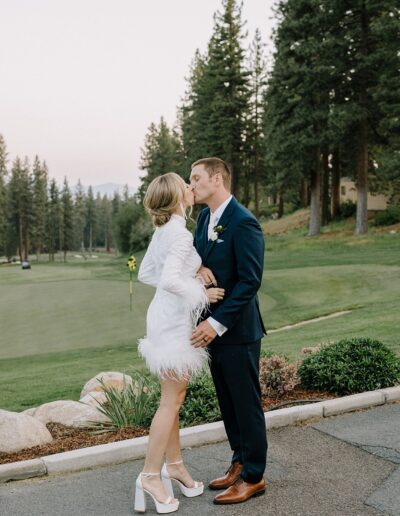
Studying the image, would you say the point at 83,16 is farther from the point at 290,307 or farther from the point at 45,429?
the point at 45,429

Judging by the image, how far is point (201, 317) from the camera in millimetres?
4188

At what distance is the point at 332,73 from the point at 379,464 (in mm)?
34270

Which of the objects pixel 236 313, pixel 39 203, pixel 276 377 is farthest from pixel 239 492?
pixel 39 203

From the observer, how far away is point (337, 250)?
33.5 m

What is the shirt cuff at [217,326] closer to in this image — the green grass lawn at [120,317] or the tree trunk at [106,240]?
the green grass lawn at [120,317]

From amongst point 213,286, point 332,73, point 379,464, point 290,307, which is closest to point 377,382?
point 379,464

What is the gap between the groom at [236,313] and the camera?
404 centimetres

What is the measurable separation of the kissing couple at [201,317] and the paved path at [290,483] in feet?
0.61

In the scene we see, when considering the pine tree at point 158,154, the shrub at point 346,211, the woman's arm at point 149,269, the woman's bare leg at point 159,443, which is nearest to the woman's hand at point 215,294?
the woman's arm at point 149,269

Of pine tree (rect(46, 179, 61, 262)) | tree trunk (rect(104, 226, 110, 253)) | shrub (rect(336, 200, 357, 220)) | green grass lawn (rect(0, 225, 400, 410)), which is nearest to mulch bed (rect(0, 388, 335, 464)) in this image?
green grass lawn (rect(0, 225, 400, 410))

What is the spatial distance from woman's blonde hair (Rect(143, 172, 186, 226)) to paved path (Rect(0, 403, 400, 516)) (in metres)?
1.95

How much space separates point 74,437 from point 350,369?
2934mm

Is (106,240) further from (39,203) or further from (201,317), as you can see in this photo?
(201,317)

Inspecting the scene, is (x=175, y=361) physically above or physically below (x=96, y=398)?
above
